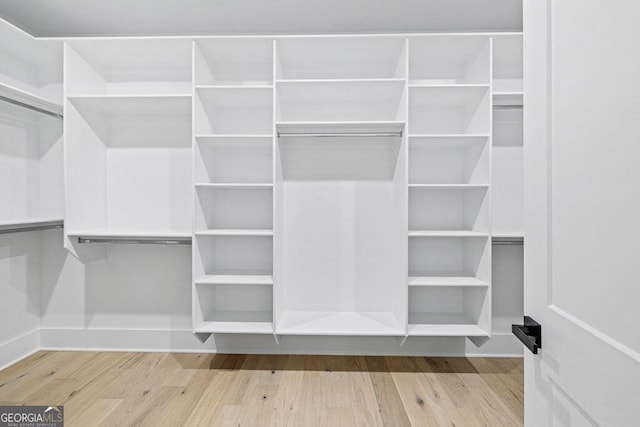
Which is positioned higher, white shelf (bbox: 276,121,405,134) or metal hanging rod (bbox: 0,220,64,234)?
white shelf (bbox: 276,121,405,134)

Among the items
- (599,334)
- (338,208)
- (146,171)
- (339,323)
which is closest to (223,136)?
(146,171)

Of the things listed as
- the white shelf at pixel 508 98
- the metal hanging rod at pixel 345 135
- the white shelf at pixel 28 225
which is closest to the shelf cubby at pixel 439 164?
the metal hanging rod at pixel 345 135

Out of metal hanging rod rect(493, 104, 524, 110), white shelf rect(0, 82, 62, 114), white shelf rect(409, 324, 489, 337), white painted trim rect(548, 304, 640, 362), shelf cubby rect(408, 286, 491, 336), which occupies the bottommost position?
white shelf rect(409, 324, 489, 337)

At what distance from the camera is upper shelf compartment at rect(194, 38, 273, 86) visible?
90.8 inches

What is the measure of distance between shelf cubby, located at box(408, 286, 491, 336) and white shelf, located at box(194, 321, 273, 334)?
0.95 meters

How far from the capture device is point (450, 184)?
2434mm

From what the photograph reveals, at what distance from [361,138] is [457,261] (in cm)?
117

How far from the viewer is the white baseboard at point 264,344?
2645 mm

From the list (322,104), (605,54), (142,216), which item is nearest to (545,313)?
(605,54)

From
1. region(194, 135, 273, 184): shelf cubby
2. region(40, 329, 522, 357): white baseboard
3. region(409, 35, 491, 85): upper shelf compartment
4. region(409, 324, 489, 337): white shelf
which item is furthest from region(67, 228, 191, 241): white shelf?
region(409, 35, 491, 85): upper shelf compartment

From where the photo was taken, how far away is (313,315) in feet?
8.48

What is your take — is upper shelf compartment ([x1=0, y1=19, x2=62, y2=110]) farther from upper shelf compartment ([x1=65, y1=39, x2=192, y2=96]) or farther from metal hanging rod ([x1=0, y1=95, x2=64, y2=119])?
upper shelf compartment ([x1=65, y1=39, x2=192, y2=96])

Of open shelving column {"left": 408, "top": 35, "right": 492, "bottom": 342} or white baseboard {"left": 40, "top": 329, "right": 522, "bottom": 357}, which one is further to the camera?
white baseboard {"left": 40, "top": 329, "right": 522, "bottom": 357}

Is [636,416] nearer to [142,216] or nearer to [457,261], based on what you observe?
[457,261]
